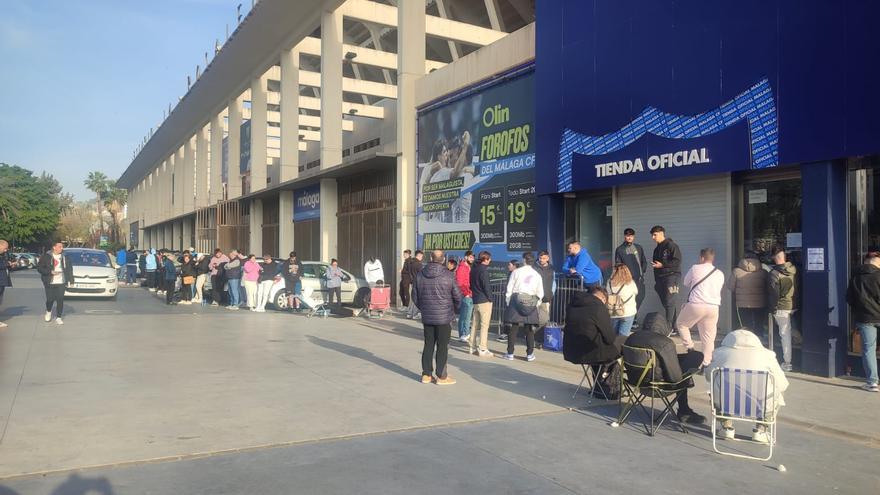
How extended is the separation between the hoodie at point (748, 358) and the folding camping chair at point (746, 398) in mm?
63

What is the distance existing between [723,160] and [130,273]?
30658 mm

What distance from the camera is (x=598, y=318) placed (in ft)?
24.9

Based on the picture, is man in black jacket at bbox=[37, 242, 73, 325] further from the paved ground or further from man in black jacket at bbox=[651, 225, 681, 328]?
man in black jacket at bbox=[651, 225, 681, 328]

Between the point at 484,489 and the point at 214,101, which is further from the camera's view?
the point at 214,101

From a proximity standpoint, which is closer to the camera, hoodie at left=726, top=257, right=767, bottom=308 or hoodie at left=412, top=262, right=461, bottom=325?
hoodie at left=412, top=262, right=461, bottom=325

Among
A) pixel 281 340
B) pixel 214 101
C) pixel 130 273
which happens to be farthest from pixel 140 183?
pixel 281 340

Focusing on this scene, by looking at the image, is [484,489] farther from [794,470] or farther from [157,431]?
[157,431]

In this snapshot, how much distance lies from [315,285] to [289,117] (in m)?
13.2

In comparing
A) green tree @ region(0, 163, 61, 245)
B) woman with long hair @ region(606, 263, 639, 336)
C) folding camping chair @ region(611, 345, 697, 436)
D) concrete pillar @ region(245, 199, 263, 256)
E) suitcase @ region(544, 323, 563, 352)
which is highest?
green tree @ region(0, 163, 61, 245)

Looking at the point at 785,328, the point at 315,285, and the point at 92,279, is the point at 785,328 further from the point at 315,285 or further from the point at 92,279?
the point at 92,279

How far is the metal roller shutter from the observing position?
1148cm

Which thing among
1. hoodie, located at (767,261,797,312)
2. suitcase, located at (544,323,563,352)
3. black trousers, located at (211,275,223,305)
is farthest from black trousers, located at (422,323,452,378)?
black trousers, located at (211,275,223,305)

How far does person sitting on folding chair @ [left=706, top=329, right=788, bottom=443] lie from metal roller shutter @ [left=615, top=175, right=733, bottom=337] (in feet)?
18.3

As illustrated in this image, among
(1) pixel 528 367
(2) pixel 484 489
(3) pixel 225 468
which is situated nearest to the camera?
(2) pixel 484 489
